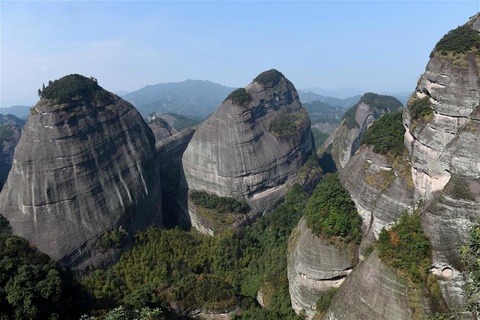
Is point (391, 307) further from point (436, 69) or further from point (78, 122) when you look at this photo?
point (78, 122)

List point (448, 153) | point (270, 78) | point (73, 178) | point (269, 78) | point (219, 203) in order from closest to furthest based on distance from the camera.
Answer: point (448, 153), point (73, 178), point (219, 203), point (269, 78), point (270, 78)

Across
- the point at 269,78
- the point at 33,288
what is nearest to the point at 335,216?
the point at 33,288

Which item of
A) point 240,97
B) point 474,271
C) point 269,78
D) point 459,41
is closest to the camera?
point 474,271

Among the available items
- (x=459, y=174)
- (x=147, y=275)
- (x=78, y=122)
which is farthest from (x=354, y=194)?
(x=78, y=122)

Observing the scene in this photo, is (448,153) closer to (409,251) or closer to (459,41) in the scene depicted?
(409,251)

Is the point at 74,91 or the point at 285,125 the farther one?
the point at 285,125
